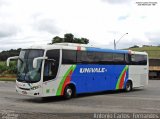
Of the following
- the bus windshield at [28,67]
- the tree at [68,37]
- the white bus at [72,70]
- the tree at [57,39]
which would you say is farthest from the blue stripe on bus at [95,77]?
the tree at [68,37]

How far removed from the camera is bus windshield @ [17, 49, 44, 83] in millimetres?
19406

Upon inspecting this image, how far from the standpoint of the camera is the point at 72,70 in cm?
2156

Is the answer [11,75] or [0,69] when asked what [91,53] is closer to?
[11,75]

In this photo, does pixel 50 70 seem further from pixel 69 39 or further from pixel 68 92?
pixel 69 39

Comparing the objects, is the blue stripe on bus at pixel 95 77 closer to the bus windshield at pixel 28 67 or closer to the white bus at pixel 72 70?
the white bus at pixel 72 70

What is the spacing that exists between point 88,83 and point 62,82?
2.85 meters

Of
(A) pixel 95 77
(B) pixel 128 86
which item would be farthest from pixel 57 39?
(A) pixel 95 77

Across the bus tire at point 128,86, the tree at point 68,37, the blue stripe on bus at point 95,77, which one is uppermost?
the tree at point 68,37

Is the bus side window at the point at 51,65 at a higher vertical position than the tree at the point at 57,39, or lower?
lower

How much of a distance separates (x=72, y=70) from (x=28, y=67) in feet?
9.59

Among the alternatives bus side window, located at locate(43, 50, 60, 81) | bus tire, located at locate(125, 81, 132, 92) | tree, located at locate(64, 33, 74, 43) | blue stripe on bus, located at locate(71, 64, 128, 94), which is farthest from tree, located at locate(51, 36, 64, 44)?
bus side window, located at locate(43, 50, 60, 81)

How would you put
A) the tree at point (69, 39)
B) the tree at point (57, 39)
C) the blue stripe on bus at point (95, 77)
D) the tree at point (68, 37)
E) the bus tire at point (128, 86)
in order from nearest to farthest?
the blue stripe on bus at point (95, 77), the bus tire at point (128, 86), the tree at point (57, 39), the tree at point (69, 39), the tree at point (68, 37)

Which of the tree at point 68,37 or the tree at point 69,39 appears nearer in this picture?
the tree at point 69,39

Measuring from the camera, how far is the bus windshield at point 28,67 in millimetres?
19406
